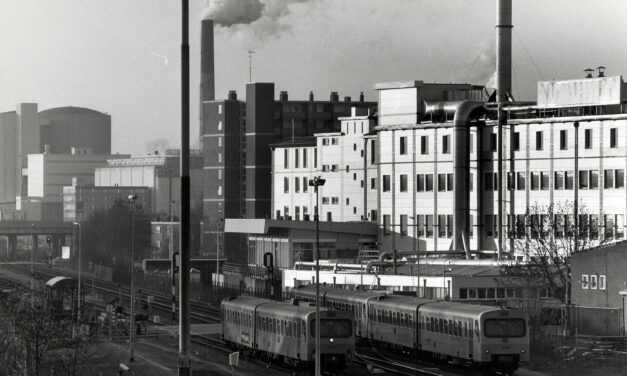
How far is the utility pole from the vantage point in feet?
124

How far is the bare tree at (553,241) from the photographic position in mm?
93125

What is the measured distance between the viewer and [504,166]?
414ft

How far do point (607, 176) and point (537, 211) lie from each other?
705 cm

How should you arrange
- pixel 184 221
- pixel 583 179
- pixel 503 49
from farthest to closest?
pixel 503 49
pixel 583 179
pixel 184 221

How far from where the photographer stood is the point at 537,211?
385 ft

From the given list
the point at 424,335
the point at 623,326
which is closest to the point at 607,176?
the point at 623,326

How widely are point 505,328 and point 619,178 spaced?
59451 millimetres

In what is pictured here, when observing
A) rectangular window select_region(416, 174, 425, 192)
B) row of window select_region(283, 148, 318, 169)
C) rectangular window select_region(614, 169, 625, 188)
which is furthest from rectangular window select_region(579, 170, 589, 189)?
row of window select_region(283, 148, 318, 169)

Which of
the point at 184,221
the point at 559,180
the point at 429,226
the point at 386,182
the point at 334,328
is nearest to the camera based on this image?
the point at 184,221

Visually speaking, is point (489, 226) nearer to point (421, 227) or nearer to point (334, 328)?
point (421, 227)

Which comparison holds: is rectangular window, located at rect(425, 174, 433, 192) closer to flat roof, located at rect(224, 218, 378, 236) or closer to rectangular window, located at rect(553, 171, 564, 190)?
flat roof, located at rect(224, 218, 378, 236)

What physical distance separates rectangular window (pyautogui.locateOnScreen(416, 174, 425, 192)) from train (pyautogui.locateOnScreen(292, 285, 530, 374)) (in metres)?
55.3

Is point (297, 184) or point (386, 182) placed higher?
point (297, 184)

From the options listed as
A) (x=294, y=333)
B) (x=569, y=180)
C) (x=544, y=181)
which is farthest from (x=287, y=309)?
(x=544, y=181)
